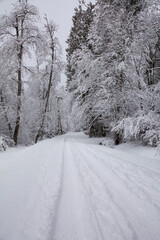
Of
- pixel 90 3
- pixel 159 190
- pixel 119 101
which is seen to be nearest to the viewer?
pixel 159 190

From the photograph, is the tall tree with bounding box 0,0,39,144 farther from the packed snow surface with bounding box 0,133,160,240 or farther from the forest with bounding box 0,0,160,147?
the packed snow surface with bounding box 0,133,160,240

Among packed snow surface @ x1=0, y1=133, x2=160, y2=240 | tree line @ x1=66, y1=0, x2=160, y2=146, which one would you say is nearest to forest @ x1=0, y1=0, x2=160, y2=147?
tree line @ x1=66, y1=0, x2=160, y2=146

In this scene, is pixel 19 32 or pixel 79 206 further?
pixel 19 32

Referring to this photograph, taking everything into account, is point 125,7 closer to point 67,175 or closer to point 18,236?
point 67,175

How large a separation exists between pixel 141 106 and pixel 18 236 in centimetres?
746

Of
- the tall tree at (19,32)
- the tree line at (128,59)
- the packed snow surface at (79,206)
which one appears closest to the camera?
the packed snow surface at (79,206)

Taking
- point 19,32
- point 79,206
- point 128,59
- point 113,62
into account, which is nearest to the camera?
point 79,206

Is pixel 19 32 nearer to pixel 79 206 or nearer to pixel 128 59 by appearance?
pixel 128 59

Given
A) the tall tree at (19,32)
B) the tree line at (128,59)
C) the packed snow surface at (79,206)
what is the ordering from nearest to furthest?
the packed snow surface at (79,206), the tree line at (128,59), the tall tree at (19,32)

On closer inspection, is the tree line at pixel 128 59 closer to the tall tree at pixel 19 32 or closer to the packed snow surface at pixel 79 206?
the packed snow surface at pixel 79 206

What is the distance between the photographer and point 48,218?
157cm

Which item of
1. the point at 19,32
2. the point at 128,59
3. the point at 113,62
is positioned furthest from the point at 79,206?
the point at 19,32

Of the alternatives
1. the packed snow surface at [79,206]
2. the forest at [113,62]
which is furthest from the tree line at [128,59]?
the packed snow surface at [79,206]

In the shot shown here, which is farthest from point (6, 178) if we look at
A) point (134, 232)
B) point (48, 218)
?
point (134, 232)
